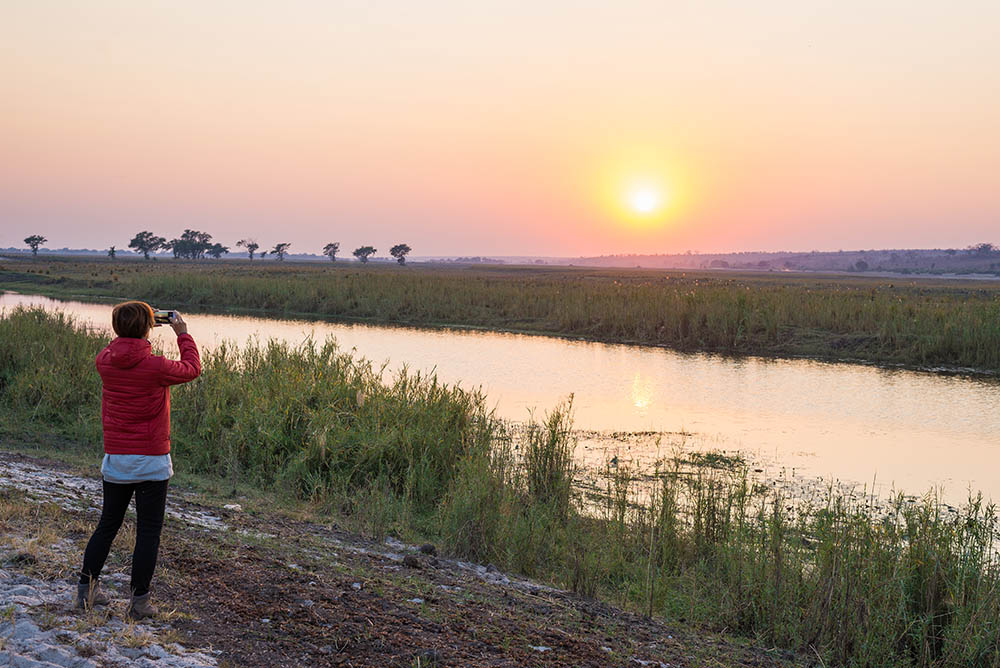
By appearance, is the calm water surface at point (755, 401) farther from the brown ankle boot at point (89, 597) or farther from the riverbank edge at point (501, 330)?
the brown ankle boot at point (89, 597)

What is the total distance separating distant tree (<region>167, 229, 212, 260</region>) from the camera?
515 ft

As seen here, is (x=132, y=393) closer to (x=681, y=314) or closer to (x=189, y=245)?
(x=681, y=314)

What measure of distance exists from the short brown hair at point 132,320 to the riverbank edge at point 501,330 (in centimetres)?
1998

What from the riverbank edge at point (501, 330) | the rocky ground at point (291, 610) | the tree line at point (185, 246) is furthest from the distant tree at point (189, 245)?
the rocky ground at point (291, 610)

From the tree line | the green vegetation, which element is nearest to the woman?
the green vegetation

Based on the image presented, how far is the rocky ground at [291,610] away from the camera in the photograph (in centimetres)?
403

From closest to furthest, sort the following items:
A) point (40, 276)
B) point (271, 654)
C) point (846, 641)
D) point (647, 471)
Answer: point (271, 654), point (846, 641), point (647, 471), point (40, 276)

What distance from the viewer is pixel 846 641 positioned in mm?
5297

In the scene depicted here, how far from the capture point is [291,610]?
462 cm

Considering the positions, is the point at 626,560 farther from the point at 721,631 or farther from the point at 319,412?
the point at 319,412

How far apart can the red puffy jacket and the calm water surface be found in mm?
6261

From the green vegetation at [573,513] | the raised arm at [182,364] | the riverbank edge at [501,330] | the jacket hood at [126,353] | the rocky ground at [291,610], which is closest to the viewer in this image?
the rocky ground at [291,610]

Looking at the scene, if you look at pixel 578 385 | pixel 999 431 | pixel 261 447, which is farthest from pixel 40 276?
pixel 999 431

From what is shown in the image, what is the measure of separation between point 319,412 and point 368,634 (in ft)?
17.1
